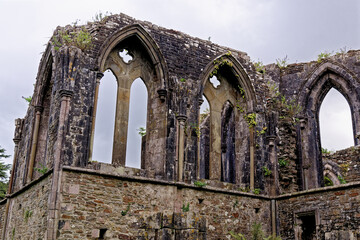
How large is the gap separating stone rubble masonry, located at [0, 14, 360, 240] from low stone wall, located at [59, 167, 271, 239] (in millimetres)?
23

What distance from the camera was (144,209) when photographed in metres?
10.2

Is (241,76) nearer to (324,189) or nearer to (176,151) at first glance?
(176,151)

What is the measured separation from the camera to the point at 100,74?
1078cm

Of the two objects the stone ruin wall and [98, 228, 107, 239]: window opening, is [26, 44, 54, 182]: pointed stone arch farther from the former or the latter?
[98, 228, 107, 239]: window opening

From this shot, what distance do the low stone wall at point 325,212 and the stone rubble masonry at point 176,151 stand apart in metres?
0.03

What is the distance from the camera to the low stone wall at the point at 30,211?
31.3ft

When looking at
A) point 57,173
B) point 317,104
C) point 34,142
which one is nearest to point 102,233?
point 57,173

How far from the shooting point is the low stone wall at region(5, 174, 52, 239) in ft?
31.3

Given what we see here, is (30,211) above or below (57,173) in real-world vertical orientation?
below

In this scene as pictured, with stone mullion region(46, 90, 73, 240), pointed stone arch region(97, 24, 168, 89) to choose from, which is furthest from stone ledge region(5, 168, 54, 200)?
pointed stone arch region(97, 24, 168, 89)

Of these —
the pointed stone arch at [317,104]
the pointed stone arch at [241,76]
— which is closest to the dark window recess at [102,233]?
the pointed stone arch at [241,76]

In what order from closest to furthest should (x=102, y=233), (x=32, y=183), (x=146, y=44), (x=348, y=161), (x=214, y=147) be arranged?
(x=102, y=233)
(x=32, y=183)
(x=146, y=44)
(x=214, y=147)
(x=348, y=161)

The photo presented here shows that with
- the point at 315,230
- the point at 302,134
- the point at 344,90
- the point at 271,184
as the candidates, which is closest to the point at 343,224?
the point at 315,230

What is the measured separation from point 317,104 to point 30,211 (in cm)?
851
